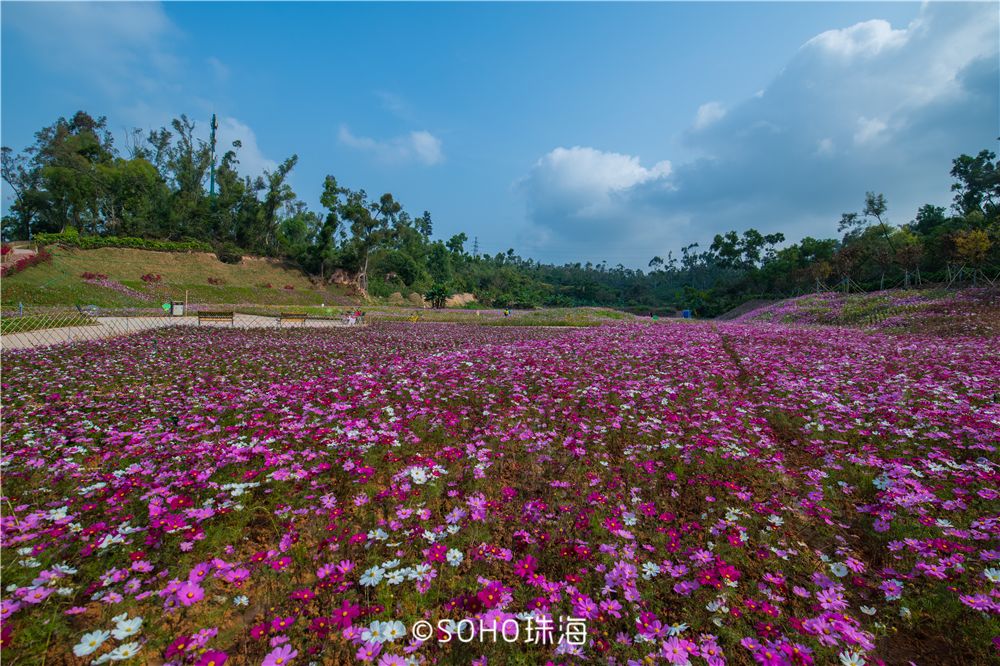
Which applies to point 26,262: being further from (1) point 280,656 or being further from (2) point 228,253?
(1) point 280,656

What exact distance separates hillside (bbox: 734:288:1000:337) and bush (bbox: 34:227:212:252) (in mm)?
63695

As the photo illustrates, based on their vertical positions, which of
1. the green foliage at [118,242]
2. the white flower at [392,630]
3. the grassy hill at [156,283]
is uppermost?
the green foliage at [118,242]

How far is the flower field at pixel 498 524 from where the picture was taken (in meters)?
2.57

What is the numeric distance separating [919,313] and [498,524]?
2541 cm

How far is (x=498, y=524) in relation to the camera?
3.86 meters

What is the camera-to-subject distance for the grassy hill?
32.2 metres

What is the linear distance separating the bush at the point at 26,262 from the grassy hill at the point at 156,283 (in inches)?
17.0

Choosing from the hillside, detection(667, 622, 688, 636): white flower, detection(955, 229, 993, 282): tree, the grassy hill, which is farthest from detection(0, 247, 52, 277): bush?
detection(955, 229, 993, 282): tree

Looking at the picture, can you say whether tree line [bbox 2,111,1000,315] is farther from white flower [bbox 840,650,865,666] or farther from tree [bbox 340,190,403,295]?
white flower [bbox 840,650,865,666]

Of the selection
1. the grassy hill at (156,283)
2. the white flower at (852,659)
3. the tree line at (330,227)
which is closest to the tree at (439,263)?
the tree line at (330,227)

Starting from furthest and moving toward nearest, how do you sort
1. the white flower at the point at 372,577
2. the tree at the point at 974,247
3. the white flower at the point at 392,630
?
the tree at the point at 974,247
the white flower at the point at 372,577
the white flower at the point at 392,630

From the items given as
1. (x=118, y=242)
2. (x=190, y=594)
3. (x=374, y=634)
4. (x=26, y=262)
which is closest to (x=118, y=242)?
(x=118, y=242)

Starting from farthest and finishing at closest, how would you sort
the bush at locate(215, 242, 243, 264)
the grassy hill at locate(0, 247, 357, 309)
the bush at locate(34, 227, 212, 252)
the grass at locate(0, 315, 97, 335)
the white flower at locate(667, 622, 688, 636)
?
the bush at locate(215, 242, 243, 264), the bush at locate(34, 227, 212, 252), the grassy hill at locate(0, 247, 357, 309), the grass at locate(0, 315, 97, 335), the white flower at locate(667, 622, 688, 636)

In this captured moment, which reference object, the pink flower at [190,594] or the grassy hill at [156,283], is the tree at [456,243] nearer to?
the grassy hill at [156,283]
